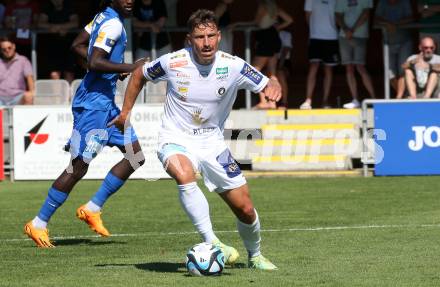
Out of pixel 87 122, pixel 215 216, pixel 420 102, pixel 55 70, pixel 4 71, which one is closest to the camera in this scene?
pixel 87 122

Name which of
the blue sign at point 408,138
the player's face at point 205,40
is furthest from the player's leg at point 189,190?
the blue sign at point 408,138

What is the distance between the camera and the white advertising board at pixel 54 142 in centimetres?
1836

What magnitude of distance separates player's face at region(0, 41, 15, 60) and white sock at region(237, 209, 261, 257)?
1123 centimetres

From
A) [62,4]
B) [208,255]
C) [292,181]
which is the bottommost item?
[292,181]

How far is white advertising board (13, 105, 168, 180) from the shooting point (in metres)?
18.4

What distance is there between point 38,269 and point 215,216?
429 cm

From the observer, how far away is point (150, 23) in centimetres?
1984

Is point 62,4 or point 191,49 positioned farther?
point 62,4

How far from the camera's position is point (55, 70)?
68.2 ft

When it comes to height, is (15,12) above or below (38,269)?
above

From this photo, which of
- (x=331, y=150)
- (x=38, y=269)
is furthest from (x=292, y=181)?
(x=38, y=269)

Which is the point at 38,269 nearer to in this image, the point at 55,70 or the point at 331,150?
the point at 331,150

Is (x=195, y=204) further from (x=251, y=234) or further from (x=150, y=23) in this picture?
(x=150, y=23)

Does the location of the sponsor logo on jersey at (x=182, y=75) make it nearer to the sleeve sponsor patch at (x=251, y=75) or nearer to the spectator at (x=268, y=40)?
the sleeve sponsor patch at (x=251, y=75)
